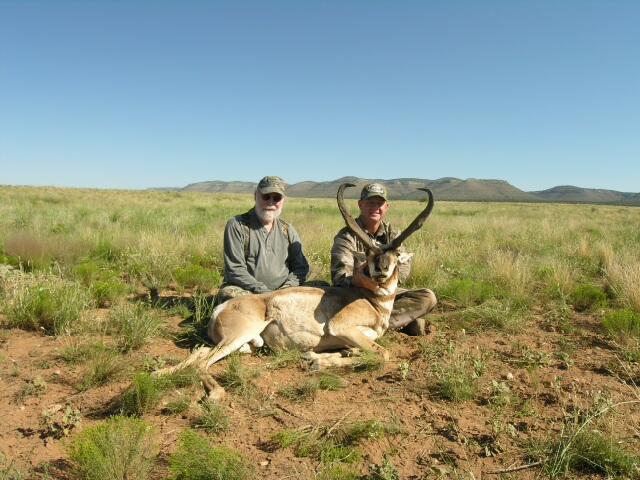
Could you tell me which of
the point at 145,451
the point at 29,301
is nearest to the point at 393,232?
the point at 145,451

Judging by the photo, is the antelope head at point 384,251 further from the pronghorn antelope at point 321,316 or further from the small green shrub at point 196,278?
the small green shrub at point 196,278

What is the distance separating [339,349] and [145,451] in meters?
2.86

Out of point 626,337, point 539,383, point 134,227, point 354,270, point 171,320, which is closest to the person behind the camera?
point 539,383

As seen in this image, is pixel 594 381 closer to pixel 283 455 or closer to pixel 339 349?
pixel 339 349

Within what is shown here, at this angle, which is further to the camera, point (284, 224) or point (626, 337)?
point (284, 224)

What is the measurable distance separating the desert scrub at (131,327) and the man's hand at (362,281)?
2592 mm

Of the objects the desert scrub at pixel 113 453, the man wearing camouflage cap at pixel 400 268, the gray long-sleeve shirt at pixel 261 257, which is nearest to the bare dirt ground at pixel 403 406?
the desert scrub at pixel 113 453

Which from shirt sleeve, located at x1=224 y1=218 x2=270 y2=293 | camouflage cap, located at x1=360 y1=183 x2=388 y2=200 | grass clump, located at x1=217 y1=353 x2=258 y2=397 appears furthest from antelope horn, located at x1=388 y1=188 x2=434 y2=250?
grass clump, located at x1=217 y1=353 x2=258 y2=397

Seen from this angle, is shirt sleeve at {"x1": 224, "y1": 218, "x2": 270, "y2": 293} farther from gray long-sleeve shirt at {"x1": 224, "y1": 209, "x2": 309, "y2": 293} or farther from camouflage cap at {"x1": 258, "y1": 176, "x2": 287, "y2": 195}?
camouflage cap at {"x1": 258, "y1": 176, "x2": 287, "y2": 195}

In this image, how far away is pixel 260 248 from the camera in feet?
20.5

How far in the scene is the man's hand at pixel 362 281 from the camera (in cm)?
546

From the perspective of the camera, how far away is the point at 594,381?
441 cm

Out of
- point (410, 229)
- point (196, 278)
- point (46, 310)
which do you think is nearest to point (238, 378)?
point (410, 229)

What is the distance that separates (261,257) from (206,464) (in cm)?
365
